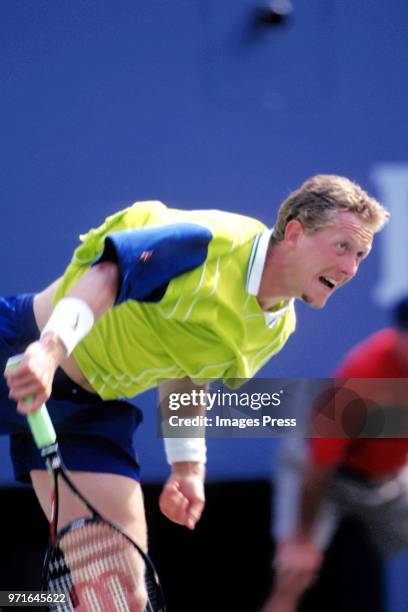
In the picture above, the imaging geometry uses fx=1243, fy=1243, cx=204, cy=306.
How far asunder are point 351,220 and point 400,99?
1.04m

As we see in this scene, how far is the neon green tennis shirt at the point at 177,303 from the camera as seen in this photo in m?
2.39

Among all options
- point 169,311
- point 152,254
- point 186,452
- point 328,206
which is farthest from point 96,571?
point 328,206

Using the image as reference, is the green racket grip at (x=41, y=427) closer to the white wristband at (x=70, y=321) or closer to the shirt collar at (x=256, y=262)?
the white wristband at (x=70, y=321)

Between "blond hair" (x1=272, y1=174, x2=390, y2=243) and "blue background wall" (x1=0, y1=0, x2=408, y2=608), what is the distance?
811 mm

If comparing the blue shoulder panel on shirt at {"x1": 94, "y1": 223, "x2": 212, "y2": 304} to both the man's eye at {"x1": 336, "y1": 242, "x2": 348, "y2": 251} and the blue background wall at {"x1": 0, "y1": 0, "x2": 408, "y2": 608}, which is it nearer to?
the man's eye at {"x1": 336, "y1": 242, "x2": 348, "y2": 251}

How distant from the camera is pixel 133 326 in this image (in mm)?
2656

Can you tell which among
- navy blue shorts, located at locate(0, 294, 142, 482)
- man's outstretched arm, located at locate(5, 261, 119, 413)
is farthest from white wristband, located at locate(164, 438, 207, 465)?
man's outstretched arm, located at locate(5, 261, 119, 413)

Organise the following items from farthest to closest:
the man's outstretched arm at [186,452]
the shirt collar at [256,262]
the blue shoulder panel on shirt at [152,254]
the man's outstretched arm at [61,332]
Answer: the man's outstretched arm at [186,452]
the shirt collar at [256,262]
the blue shoulder panel on shirt at [152,254]
the man's outstretched arm at [61,332]

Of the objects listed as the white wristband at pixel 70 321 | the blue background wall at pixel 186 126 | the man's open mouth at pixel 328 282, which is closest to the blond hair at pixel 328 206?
the man's open mouth at pixel 328 282

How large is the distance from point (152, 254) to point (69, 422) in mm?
639

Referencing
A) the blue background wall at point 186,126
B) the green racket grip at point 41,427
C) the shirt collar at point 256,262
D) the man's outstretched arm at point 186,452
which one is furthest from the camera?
the blue background wall at point 186,126

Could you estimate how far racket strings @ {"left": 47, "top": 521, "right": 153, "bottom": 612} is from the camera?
2.40m

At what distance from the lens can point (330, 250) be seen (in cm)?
260

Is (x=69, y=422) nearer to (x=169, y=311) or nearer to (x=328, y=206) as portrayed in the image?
(x=169, y=311)
